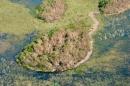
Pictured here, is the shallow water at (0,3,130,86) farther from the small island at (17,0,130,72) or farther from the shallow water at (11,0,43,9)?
the shallow water at (11,0,43,9)

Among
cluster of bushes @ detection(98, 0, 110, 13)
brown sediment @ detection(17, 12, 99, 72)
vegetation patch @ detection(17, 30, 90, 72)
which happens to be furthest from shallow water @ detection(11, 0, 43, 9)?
brown sediment @ detection(17, 12, 99, 72)

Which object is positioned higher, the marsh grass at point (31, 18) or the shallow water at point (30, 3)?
the shallow water at point (30, 3)

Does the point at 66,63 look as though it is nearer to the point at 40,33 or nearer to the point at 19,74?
the point at 19,74

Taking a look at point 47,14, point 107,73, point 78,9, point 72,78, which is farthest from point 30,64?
point 78,9

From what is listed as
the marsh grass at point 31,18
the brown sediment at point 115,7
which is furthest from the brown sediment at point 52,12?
the brown sediment at point 115,7

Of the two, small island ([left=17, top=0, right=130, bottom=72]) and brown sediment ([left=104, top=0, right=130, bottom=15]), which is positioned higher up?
brown sediment ([left=104, top=0, right=130, bottom=15])

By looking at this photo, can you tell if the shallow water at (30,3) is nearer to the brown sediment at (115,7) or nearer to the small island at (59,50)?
the brown sediment at (115,7)

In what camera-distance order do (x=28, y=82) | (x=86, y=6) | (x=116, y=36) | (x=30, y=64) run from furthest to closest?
(x=86, y=6) < (x=116, y=36) < (x=30, y=64) < (x=28, y=82)

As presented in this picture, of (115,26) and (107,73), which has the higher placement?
(115,26)
